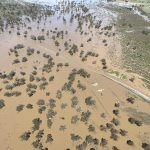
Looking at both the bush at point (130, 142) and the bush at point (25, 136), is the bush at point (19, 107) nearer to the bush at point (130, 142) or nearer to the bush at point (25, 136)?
the bush at point (25, 136)

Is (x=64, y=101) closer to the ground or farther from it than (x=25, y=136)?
farther from it

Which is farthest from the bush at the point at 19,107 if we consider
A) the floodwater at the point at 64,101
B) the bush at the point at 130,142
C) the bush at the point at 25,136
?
the bush at the point at 130,142

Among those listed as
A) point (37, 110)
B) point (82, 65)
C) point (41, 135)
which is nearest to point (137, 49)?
point (82, 65)

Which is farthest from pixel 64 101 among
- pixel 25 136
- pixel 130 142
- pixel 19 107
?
pixel 130 142

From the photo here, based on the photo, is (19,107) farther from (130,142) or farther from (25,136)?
(130,142)

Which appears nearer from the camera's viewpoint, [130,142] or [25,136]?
[130,142]

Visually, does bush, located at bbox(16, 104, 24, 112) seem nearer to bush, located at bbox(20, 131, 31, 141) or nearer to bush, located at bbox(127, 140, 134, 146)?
bush, located at bbox(20, 131, 31, 141)

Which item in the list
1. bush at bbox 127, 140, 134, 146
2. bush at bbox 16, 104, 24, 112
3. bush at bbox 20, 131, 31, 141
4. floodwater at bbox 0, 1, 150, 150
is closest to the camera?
bush at bbox 127, 140, 134, 146

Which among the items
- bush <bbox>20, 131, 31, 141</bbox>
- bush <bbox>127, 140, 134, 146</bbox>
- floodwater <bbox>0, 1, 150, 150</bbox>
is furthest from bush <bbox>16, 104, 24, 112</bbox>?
bush <bbox>127, 140, 134, 146</bbox>

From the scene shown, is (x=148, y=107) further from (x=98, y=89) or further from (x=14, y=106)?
(x=14, y=106)

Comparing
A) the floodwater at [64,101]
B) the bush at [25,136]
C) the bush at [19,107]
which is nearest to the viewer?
the bush at [25,136]

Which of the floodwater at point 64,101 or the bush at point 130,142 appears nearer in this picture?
A: the bush at point 130,142
